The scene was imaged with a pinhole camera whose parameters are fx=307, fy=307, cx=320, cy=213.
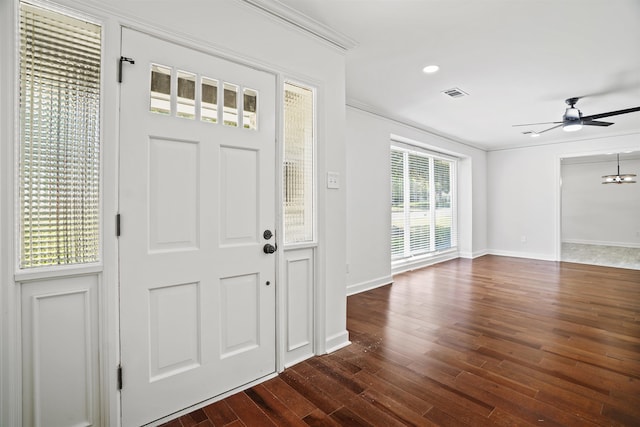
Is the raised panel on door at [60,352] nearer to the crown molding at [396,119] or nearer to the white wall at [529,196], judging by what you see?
the crown molding at [396,119]

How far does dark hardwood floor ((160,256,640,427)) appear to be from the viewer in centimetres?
182

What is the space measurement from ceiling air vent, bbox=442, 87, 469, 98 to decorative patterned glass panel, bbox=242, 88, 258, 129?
106 inches

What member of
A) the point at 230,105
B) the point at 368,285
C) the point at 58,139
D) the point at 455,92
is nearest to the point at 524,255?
the point at 368,285

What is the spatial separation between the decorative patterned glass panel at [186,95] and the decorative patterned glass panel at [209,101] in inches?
2.2

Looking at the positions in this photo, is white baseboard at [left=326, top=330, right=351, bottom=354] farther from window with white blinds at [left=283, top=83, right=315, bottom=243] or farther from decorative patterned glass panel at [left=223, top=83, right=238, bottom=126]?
decorative patterned glass panel at [left=223, top=83, right=238, bottom=126]

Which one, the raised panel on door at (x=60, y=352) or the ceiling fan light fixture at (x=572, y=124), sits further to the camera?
the ceiling fan light fixture at (x=572, y=124)

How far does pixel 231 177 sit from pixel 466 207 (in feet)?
21.3

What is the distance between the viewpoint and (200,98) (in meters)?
1.92

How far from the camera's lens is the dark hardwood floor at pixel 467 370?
5.98 ft

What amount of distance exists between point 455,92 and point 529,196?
4.64 m

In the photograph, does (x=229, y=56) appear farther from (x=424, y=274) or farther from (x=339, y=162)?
(x=424, y=274)

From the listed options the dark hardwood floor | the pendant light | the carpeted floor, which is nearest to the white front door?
the dark hardwood floor

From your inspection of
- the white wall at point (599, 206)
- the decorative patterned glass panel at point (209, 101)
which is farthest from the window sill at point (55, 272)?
the white wall at point (599, 206)

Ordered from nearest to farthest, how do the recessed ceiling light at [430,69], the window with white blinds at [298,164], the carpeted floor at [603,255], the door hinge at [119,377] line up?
the door hinge at [119,377]
the window with white blinds at [298,164]
the recessed ceiling light at [430,69]
the carpeted floor at [603,255]
